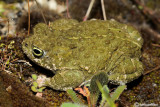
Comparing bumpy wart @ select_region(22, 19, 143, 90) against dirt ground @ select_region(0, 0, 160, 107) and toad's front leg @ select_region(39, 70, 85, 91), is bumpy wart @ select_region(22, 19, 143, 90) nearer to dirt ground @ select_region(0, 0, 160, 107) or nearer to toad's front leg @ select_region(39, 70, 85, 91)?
toad's front leg @ select_region(39, 70, 85, 91)

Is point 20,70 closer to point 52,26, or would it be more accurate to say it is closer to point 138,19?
point 52,26

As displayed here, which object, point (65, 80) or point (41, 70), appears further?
point (41, 70)

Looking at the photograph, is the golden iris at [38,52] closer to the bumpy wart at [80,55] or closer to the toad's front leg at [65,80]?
the bumpy wart at [80,55]

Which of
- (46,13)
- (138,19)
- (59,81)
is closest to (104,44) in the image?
(59,81)

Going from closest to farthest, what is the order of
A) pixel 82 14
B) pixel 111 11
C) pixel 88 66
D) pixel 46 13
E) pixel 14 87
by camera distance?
1. pixel 14 87
2. pixel 88 66
3. pixel 46 13
4. pixel 82 14
5. pixel 111 11

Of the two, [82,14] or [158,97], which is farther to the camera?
[82,14]

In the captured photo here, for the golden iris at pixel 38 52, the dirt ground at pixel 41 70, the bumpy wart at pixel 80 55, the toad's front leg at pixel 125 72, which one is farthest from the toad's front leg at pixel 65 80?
the toad's front leg at pixel 125 72

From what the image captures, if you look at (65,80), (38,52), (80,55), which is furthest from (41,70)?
(80,55)

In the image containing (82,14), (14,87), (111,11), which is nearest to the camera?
(14,87)

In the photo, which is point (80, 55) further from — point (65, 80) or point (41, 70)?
point (41, 70)
